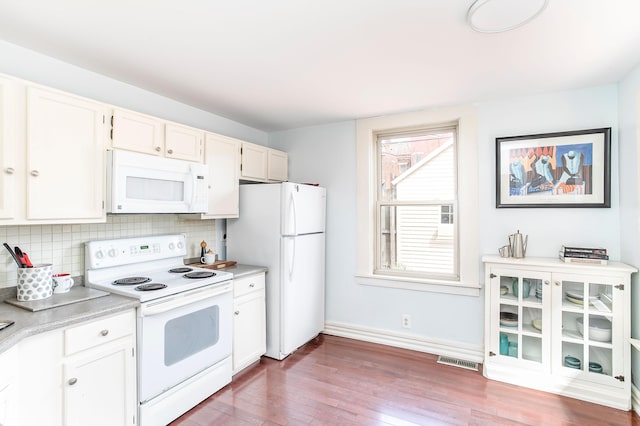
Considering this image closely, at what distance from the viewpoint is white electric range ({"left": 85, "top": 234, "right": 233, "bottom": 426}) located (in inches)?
78.5

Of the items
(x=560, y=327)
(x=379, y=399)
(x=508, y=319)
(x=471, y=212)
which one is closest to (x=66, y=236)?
(x=379, y=399)

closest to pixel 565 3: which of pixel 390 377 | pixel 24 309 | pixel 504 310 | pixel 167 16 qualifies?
pixel 167 16

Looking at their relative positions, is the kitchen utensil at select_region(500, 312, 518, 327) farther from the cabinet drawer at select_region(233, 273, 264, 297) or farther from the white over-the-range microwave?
the white over-the-range microwave

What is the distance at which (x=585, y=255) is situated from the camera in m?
2.45

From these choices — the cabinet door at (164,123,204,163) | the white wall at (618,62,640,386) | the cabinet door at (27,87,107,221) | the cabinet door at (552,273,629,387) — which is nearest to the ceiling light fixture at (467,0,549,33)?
the white wall at (618,62,640,386)

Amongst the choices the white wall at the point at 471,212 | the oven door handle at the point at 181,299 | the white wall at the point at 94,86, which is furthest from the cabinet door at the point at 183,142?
the white wall at the point at 471,212

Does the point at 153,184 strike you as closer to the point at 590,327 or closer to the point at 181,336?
the point at 181,336

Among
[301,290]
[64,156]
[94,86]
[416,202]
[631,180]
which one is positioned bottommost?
[301,290]

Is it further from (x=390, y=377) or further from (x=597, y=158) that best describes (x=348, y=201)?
(x=597, y=158)

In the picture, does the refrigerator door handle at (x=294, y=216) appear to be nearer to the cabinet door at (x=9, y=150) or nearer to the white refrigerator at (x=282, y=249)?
the white refrigerator at (x=282, y=249)

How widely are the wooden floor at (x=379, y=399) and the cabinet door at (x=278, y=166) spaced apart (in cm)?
188

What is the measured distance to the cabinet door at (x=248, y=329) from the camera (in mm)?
2695

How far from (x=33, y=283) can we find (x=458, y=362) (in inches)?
126

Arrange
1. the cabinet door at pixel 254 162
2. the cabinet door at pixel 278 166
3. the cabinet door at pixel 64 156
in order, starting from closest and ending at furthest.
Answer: the cabinet door at pixel 64 156 → the cabinet door at pixel 254 162 → the cabinet door at pixel 278 166
